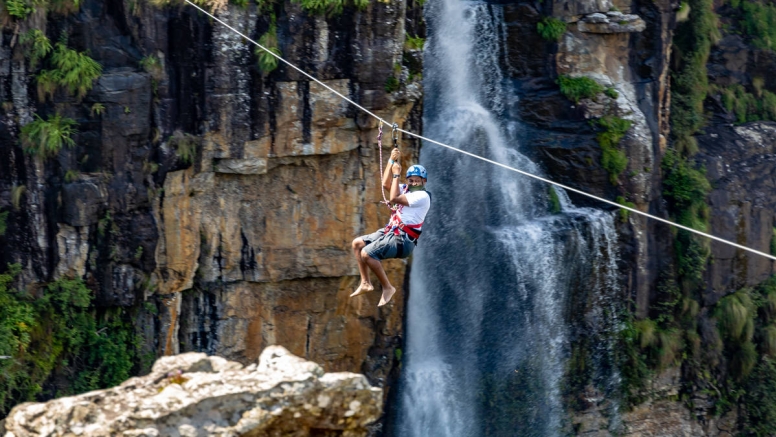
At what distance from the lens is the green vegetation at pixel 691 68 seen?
70.9 ft

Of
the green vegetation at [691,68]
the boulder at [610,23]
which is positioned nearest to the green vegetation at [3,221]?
the boulder at [610,23]

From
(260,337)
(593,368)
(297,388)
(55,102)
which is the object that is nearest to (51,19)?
(55,102)

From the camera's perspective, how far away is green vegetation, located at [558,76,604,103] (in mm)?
19828

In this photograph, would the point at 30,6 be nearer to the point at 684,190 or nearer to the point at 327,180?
the point at 327,180

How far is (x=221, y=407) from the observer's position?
8.95 metres

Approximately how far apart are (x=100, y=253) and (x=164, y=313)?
5.30ft

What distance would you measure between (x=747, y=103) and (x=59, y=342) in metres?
16.1

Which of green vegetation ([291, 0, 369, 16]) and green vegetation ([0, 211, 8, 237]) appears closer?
green vegetation ([0, 211, 8, 237])

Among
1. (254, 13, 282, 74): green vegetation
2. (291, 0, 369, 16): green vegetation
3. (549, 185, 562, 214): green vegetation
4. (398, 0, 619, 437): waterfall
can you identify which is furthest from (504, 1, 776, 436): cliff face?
(254, 13, 282, 74): green vegetation

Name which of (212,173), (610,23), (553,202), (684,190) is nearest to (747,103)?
(684,190)

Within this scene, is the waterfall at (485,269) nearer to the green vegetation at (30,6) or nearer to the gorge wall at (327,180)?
the gorge wall at (327,180)

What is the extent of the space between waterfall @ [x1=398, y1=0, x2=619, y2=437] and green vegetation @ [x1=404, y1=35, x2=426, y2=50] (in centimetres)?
186

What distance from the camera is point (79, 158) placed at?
1573 centimetres

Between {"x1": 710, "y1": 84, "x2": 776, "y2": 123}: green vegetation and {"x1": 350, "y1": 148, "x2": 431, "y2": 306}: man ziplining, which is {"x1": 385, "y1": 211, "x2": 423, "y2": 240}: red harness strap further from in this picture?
{"x1": 710, "y1": 84, "x2": 776, "y2": 123}: green vegetation
